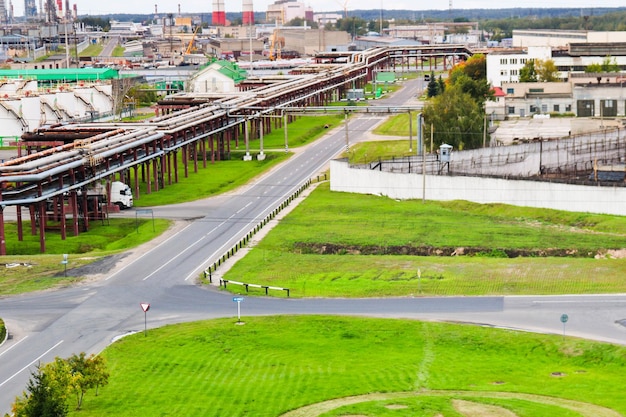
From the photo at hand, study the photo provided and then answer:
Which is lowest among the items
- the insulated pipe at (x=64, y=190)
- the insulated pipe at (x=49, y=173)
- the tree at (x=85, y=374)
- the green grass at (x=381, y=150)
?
the green grass at (x=381, y=150)

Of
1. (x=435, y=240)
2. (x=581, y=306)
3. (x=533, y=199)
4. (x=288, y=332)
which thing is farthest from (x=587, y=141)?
(x=288, y=332)

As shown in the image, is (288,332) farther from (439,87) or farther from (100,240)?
(439,87)

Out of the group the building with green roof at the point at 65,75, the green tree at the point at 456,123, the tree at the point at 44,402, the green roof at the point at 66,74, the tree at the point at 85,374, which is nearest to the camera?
the tree at the point at 44,402

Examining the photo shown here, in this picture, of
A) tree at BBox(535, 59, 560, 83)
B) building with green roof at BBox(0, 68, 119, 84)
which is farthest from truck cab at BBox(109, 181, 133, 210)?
building with green roof at BBox(0, 68, 119, 84)

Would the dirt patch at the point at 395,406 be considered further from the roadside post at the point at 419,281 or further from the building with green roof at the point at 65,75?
the building with green roof at the point at 65,75

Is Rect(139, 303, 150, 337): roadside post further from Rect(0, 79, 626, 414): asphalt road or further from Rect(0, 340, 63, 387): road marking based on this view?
Rect(0, 340, 63, 387): road marking

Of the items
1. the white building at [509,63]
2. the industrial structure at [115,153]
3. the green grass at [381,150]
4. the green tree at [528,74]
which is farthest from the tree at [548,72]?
the green grass at [381,150]

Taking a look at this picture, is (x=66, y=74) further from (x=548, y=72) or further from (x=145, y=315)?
(x=145, y=315)
